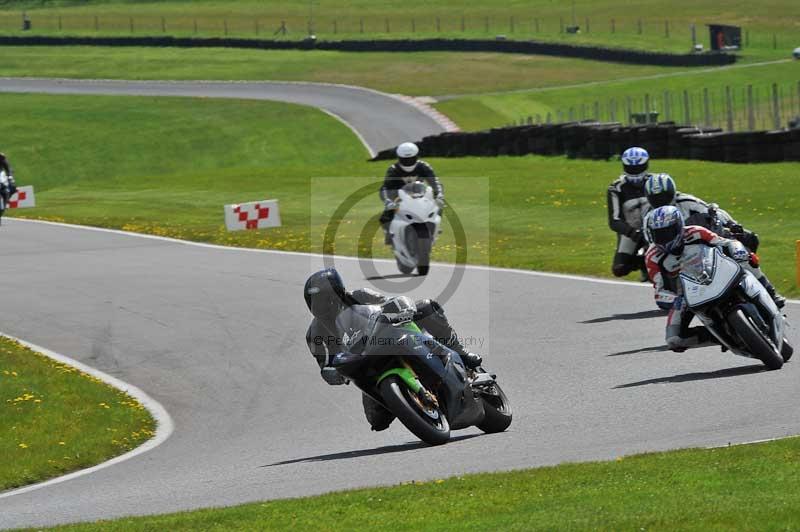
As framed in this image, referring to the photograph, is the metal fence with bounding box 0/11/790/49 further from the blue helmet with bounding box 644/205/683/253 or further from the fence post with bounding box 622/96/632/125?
the blue helmet with bounding box 644/205/683/253

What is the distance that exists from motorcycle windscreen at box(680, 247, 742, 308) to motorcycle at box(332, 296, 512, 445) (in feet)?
8.27

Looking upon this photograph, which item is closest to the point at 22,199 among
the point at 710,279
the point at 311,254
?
the point at 311,254

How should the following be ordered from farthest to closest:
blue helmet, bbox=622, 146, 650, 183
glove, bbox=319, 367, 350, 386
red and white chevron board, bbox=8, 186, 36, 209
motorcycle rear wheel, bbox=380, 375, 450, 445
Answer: red and white chevron board, bbox=8, 186, 36, 209
blue helmet, bbox=622, 146, 650, 183
glove, bbox=319, 367, 350, 386
motorcycle rear wheel, bbox=380, 375, 450, 445

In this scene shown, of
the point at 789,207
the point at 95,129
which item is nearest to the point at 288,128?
the point at 95,129

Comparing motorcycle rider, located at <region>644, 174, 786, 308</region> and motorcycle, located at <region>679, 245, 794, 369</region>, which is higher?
motorcycle rider, located at <region>644, 174, 786, 308</region>

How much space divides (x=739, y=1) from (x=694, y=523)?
101 m

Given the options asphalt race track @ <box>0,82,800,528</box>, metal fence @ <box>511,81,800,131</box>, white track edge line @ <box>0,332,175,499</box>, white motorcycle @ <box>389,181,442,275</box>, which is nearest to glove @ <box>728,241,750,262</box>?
asphalt race track @ <box>0,82,800,528</box>

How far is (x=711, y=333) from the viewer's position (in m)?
12.8

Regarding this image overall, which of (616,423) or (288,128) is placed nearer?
(616,423)

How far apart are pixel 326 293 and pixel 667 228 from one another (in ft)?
11.5

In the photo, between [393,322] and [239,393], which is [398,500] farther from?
[239,393]

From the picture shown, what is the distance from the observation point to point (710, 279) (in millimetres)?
12570

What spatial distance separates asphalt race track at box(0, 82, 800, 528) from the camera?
10344mm

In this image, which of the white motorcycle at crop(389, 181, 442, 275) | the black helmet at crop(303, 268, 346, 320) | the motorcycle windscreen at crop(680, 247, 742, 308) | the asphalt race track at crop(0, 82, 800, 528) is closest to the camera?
the asphalt race track at crop(0, 82, 800, 528)
